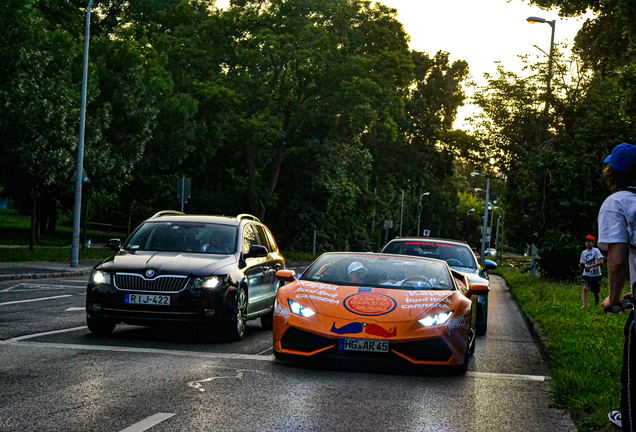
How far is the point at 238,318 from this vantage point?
10.6m

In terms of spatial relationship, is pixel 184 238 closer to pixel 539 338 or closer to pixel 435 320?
pixel 435 320

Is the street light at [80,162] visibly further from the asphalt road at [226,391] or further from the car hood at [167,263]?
the car hood at [167,263]

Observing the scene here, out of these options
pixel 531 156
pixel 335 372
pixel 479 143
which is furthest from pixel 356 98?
pixel 335 372

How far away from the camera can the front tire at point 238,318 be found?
34.2 ft

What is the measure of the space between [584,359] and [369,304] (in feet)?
8.38

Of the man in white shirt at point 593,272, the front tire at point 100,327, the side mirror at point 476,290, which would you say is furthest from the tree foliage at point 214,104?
the side mirror at point 476,290

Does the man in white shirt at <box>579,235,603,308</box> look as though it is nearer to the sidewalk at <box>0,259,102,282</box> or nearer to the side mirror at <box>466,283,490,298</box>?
the side mirror at <box>466,283,490,298</box>

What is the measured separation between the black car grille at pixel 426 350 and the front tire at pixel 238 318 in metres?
2.90

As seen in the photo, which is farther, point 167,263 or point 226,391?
point 167,263

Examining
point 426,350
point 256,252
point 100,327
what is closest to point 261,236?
point 256,252

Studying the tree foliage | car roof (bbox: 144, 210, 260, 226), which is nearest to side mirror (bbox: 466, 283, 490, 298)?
car roof (bbox: 144, 210, 260, 226)

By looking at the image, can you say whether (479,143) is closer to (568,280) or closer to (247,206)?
(568,280)

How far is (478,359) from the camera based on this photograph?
10312 mm

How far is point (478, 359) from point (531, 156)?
20987 mm
